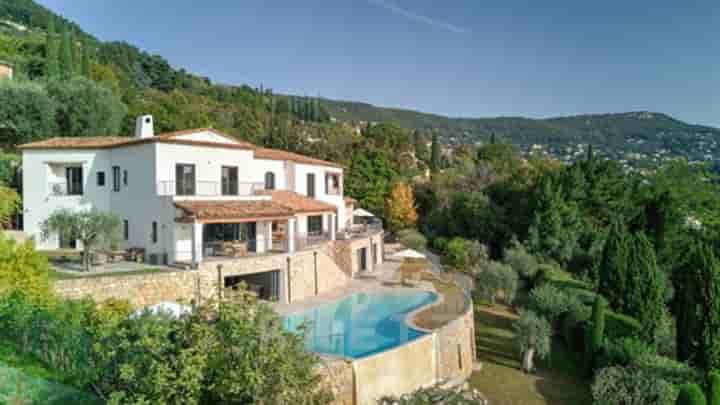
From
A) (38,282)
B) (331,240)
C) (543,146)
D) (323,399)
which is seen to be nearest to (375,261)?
(331,240)

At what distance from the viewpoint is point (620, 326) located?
20.2 m

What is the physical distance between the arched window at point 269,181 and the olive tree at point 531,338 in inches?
720

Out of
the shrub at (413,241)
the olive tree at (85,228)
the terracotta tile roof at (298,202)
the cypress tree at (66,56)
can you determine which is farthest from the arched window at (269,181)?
the cypress tree at (66,56)

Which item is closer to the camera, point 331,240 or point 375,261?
point 331,240

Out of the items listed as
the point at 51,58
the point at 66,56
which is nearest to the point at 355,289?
the point at 51,58

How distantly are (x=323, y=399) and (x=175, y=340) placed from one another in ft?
9.66

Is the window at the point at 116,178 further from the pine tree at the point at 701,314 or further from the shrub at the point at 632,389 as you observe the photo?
the pine tree at the point at 701,314

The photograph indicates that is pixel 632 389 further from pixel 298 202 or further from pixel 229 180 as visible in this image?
pixel 229 180

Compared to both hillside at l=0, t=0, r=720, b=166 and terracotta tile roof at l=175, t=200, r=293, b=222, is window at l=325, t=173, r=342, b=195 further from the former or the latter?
hillside at l=0, t=0, r=720, b=166

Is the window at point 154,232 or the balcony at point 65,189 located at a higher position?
the balcony at point 65,189

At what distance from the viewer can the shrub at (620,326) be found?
1975cm

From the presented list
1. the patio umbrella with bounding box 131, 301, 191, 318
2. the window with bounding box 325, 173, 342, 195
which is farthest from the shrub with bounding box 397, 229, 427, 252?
the patio umbrella with bounding box 131, 301, 191, 318

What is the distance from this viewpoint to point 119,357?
27.2 ft

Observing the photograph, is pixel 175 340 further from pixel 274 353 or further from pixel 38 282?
pixel 38 282
